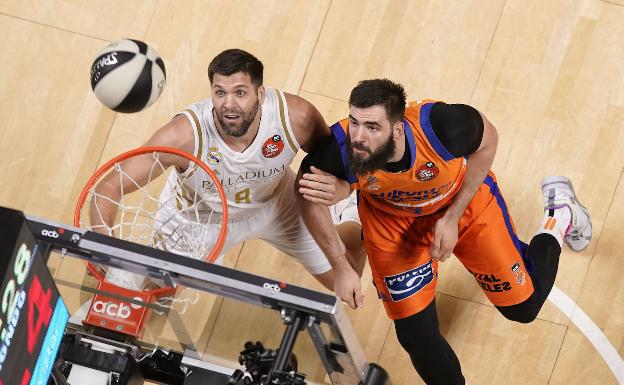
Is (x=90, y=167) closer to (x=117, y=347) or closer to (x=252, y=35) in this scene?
(x=252, y=35)

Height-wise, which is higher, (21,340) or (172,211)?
(172,211)

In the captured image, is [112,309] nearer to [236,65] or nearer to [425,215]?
[236,65]

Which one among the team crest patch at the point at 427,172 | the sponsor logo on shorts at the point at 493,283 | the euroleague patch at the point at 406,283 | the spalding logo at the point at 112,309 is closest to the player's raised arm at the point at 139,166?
the spalding logo at the point at 112,309

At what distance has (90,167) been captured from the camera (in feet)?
19.1

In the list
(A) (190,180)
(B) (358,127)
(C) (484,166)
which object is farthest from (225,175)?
(C) (484,166)

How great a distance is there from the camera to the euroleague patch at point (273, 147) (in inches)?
177

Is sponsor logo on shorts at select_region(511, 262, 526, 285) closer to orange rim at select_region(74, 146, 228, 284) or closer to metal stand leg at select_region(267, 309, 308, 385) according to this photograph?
orange rim at select_region(74, 146, 228, 284)

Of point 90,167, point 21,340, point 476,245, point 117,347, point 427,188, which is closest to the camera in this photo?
point 21,340

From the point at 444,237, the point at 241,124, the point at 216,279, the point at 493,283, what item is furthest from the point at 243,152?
the point at 493,283

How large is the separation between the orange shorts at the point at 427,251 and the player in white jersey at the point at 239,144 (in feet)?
1.56

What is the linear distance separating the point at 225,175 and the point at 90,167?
157 centimetres

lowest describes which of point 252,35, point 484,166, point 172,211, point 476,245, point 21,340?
point 21,340

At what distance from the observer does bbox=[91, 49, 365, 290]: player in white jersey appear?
169 inches

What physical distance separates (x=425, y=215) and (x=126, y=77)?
5.00ft
